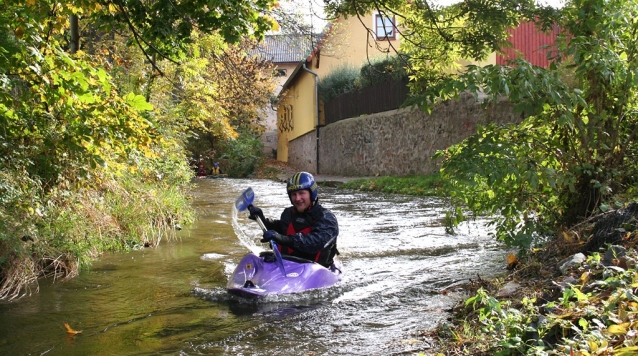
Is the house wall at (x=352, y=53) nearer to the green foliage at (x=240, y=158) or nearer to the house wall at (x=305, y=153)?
the house wall at (x=305, y=153)

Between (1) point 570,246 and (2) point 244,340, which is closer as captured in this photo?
(2) point 244,340

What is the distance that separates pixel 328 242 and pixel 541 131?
8.26 ft

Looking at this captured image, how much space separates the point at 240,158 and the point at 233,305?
30.4m

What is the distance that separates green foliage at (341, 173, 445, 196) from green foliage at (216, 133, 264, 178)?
600 inches

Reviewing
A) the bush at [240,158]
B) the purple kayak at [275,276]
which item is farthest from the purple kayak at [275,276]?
the bush at [240,158]

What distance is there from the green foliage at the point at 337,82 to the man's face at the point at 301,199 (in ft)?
72.7

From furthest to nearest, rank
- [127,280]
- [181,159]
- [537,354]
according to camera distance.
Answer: [181,159] < [127,280] < [537,354]

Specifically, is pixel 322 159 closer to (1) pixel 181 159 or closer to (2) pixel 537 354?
(1) pixel 181 159

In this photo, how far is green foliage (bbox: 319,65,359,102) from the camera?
1137 inches

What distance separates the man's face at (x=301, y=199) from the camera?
6.79 metres

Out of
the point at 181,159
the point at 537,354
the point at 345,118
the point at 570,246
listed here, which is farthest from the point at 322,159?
the point at 537,354

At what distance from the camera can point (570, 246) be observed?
17.9ft

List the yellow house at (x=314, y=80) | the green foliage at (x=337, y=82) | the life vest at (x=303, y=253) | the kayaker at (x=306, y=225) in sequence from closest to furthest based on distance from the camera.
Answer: the kayaker at (x=306, y=225)
the life vest at (x=303, y=253)
the yellow house at (x=314, y=80)
the green foliage at (x=337, y=82)

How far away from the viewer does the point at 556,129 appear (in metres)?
6.33
